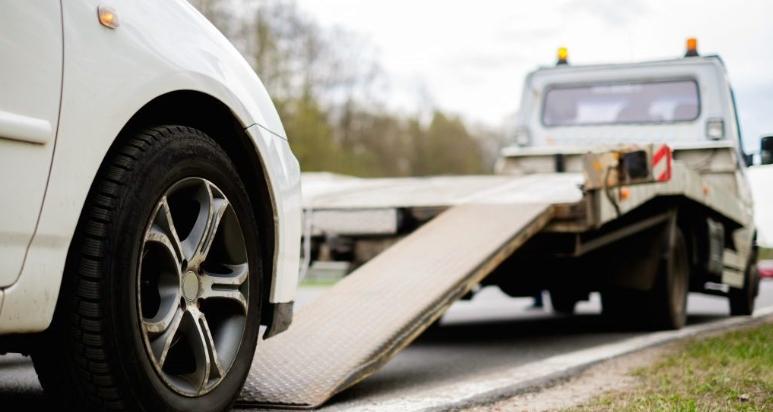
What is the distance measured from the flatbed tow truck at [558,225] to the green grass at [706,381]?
953 millimetres

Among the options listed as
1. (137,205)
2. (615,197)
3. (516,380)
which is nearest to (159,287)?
(137,205)

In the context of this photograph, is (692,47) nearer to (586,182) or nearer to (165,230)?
(586,182)

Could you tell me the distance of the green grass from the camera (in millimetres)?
3902

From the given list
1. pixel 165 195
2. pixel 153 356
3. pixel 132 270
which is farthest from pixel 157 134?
pixel 153 356

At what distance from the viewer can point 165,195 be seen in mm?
2963

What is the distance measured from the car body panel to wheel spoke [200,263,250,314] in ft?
1.19

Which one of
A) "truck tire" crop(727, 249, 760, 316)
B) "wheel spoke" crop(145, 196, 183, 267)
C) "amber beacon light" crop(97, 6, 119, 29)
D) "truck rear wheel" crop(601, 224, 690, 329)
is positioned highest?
"amber beacon light" crop(97, 6, 119, 29)

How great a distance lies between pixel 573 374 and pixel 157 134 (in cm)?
280

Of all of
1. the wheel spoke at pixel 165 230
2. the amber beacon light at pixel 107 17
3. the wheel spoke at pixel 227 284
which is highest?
the amber beacon light at pixel 107 17

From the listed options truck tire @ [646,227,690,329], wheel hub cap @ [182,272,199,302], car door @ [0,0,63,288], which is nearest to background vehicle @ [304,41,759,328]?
truck tire @ [646,227,690,329]

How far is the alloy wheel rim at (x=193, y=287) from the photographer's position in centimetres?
297

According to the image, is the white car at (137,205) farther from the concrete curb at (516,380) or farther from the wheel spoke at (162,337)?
the concrete curb at (516,380)

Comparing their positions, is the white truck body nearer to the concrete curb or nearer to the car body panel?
the concrete curb

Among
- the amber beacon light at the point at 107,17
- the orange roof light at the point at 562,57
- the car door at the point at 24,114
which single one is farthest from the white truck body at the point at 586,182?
the car door at the point at 24,114
